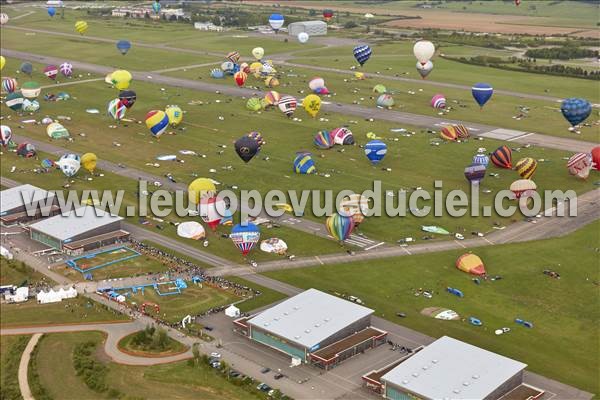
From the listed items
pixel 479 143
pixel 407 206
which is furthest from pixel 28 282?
pixel 479 143

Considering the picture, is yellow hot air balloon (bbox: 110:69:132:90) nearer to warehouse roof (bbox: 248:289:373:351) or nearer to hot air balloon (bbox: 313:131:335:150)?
hot air balloon (bbox: 313:131:335:150)

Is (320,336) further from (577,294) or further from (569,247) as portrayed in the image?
(569,247)

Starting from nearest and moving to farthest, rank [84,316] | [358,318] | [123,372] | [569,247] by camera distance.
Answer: [123,372], [358,318], [84,316], [569,247]

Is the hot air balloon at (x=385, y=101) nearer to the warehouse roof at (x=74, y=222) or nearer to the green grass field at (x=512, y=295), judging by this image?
the green grass field at (x=512, y=295)

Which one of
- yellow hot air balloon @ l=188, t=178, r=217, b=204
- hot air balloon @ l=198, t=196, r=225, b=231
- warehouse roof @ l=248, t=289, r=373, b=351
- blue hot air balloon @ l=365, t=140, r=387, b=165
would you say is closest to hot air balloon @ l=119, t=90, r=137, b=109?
blue hot air balloon @ l=365, t=140, r=387, b=165

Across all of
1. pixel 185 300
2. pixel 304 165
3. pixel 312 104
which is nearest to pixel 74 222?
pixel 185 300

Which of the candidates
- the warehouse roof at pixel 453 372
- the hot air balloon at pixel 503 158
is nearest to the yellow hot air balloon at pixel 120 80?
the hot air balloon at pixel 503 158

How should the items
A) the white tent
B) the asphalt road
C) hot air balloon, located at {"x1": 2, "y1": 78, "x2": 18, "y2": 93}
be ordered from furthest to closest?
hot air balloon, located at {"x1": 2, "y1": 78, "x2": 18, "y2": 93}
the asphalt road
the white tent
